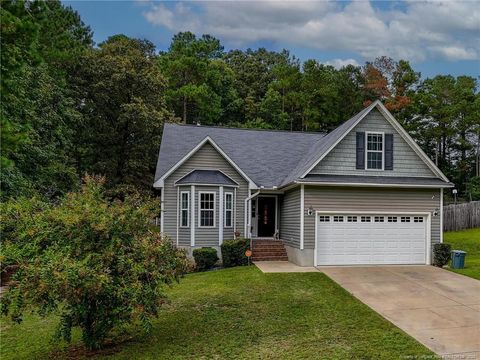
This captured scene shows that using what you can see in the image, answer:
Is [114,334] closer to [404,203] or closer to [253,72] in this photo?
[404,203]

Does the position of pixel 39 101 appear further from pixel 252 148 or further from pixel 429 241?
pixel 429 241

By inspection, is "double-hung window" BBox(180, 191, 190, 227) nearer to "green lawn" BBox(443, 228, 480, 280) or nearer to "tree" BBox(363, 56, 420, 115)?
"green lawn" BBox(443, 228, 480, 280)

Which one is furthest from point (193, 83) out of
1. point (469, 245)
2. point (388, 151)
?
point (469, 245)

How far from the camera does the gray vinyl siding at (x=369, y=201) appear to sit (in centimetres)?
1577

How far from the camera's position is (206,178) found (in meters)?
17.8

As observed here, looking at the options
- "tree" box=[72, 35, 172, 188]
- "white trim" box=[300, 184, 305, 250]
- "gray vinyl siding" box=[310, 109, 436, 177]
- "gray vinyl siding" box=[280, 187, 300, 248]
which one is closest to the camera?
"white trim" box=[300, 184, 305, 250]

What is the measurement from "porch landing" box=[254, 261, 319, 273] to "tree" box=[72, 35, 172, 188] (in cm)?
1629

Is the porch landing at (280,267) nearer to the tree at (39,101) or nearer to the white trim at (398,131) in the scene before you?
the white trim at (398,131)

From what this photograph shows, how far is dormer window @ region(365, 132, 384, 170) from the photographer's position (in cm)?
1642

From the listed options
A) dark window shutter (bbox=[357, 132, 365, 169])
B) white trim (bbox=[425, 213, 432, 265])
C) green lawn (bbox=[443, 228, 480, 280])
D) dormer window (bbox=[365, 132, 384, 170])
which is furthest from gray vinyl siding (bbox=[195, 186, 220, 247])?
green lawn (bbox=[443, 228, 480, 280])

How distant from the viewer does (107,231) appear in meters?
7.50

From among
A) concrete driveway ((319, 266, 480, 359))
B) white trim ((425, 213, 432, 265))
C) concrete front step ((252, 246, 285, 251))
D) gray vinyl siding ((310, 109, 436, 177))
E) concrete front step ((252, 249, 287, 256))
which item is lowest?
concrete driveway ((319, 266, 480, 359))

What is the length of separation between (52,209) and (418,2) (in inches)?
513

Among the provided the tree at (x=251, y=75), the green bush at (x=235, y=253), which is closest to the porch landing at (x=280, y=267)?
the green bush at (x=235, y=253)
